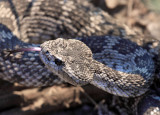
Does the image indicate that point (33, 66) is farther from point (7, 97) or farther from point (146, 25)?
point (146, 25)

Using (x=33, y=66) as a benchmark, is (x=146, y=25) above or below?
above

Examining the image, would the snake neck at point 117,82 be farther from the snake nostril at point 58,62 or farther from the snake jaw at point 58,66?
the snake nostril at point 58,62

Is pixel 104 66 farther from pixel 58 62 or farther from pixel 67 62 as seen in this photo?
pixel 58 62

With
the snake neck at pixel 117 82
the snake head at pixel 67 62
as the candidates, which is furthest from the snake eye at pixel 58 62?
the snake neck at pixel 117 82

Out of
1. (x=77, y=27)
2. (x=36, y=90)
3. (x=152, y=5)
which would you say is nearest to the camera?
(x=36, y=90)

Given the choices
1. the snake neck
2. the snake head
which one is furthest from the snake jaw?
the snake neck

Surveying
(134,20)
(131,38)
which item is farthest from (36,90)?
(134,20)

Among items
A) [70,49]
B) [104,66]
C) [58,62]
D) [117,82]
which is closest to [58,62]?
[58,62]
